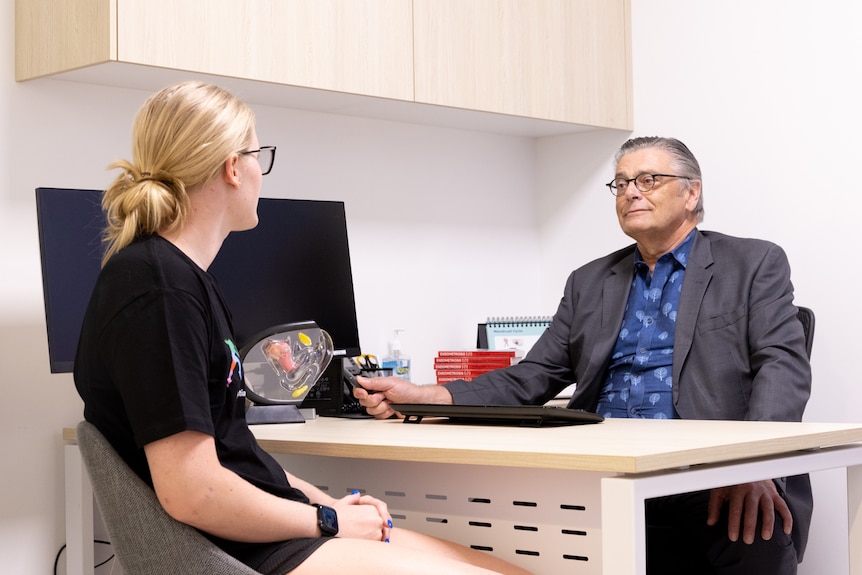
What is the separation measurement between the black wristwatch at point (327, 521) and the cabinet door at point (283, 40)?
128 centimetres

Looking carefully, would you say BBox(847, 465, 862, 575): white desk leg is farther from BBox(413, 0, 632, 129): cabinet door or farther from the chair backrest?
BBox(413, 0, 632, 129): cabinet door

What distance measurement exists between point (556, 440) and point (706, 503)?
0.74 m

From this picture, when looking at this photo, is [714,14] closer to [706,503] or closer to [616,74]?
[616,74]

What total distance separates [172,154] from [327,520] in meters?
0.63

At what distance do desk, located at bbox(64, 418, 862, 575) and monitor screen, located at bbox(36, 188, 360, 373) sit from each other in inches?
21.3

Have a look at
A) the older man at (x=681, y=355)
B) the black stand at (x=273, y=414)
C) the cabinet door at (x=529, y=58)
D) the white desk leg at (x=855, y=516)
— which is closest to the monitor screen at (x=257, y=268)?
the black stand at (x=273, y=414)

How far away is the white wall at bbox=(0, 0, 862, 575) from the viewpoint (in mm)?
2705

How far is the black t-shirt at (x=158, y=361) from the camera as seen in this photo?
4.95 ft

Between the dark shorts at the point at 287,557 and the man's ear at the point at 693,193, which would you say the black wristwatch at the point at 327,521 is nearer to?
the dark shorts at the point at 287,557

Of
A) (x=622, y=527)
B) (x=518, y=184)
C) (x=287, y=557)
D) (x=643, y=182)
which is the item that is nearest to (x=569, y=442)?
(x=622, y=527)

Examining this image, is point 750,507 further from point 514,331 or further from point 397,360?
point 514,331

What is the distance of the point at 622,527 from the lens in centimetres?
161

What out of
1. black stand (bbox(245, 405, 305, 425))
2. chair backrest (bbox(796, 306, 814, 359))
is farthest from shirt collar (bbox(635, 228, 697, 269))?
black stand (bbox(245, 405, 305, 425))

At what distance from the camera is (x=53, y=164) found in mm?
2738
